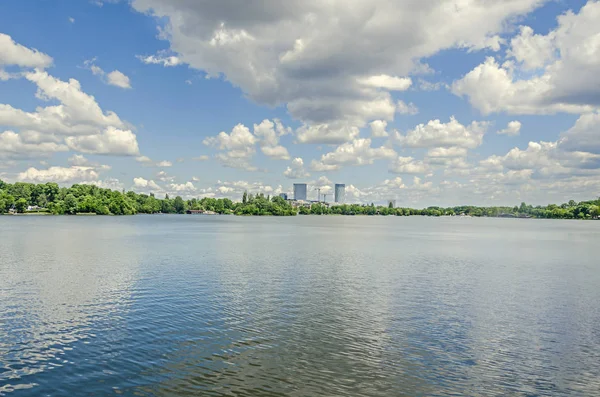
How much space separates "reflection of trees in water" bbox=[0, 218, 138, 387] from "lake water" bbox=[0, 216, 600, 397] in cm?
13

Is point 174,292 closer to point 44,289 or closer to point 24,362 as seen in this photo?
point 44,289

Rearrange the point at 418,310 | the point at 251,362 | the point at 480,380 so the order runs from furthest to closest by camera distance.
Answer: the point at 418,310 → the point at 251,362 → the point at 480,380

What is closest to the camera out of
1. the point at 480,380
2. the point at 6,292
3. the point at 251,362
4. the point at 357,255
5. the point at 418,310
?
the point at 480,380

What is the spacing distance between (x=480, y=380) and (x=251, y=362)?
10.1 meters

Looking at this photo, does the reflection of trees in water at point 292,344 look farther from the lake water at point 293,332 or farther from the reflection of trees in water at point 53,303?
the reflection of trees in water at point 53,303

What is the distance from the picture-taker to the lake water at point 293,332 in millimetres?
17375

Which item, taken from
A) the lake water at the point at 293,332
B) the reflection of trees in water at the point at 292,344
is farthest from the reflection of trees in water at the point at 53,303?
the reflection of trees in water at the point at 292,344

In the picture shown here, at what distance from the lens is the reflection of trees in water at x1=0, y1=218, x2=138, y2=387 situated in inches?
766

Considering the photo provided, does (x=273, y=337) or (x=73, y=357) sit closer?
(x=73, y=357)

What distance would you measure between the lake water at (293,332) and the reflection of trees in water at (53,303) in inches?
5.1

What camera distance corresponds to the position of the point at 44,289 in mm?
34094

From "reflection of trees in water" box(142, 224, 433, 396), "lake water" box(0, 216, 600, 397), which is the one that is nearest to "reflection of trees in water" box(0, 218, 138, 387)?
"lake water" box(0, 216, 600, 397)

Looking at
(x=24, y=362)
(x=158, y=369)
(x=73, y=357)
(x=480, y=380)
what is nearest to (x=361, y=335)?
(x=480, y=380)

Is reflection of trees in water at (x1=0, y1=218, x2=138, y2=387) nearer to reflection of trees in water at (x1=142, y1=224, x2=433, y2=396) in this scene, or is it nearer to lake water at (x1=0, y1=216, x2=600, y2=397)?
lake water at (x1=0, y1=216, x2=600, y2=397)
